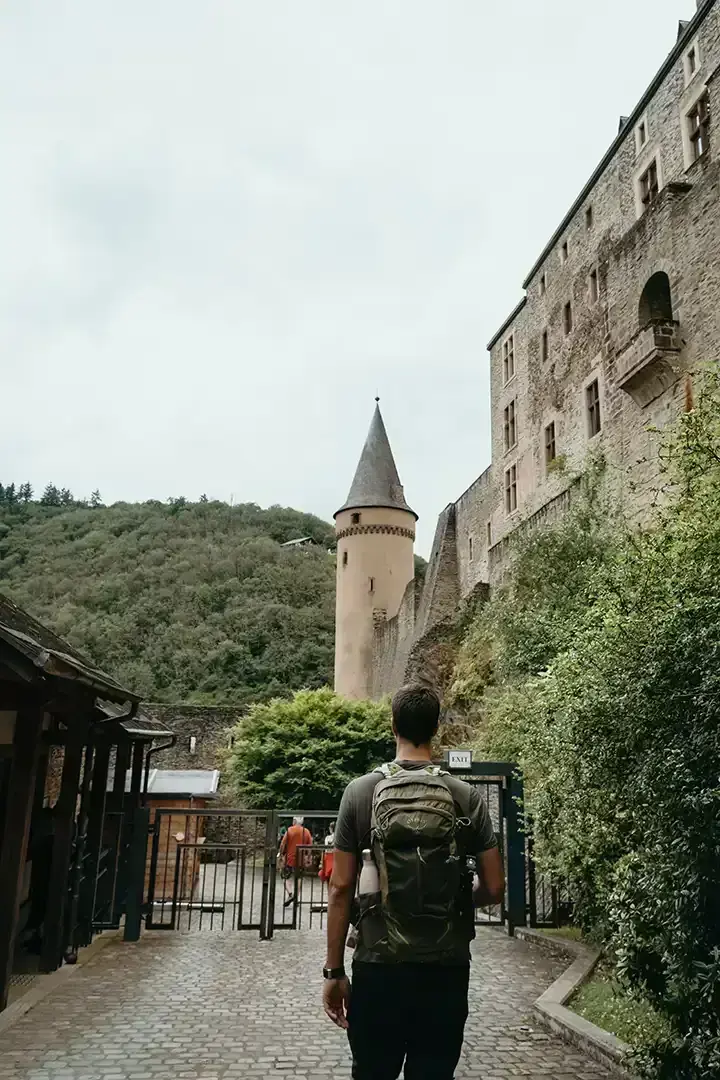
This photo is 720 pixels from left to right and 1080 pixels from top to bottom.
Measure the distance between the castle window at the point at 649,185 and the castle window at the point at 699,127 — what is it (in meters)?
1.29

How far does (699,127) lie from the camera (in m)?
17.4

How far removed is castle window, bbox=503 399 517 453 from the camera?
27.7 metres

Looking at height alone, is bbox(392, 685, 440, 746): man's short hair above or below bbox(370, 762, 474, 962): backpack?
above

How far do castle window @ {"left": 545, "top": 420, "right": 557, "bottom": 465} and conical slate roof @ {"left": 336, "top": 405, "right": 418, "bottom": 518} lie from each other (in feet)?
59.7

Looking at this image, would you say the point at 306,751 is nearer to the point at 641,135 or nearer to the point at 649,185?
the point at 649,185

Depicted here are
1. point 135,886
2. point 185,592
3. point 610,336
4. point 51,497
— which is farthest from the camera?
point 51,497

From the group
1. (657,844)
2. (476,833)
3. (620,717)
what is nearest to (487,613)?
(620,717)

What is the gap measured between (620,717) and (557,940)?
5314mm

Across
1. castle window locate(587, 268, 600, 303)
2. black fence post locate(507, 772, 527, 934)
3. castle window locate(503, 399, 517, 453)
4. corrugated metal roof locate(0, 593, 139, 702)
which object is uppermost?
castle window locate(587, 268, 600, 303)

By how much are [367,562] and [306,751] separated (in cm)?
1798

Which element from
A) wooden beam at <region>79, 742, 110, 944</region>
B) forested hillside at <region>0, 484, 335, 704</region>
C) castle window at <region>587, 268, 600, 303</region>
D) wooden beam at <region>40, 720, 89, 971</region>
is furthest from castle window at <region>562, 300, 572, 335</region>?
forested hillside at <region>0, 484, 335, 704</region>

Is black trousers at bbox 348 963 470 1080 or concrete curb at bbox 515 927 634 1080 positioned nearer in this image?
black trousers at bbox 348 963 470 1080

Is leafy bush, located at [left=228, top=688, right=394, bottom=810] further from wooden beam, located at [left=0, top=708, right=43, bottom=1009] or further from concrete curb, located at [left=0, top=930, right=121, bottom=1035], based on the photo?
wooden beam, located at [left=0, top=708, right=43, bottom=1009]

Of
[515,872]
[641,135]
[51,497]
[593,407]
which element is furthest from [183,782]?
[51,497]
